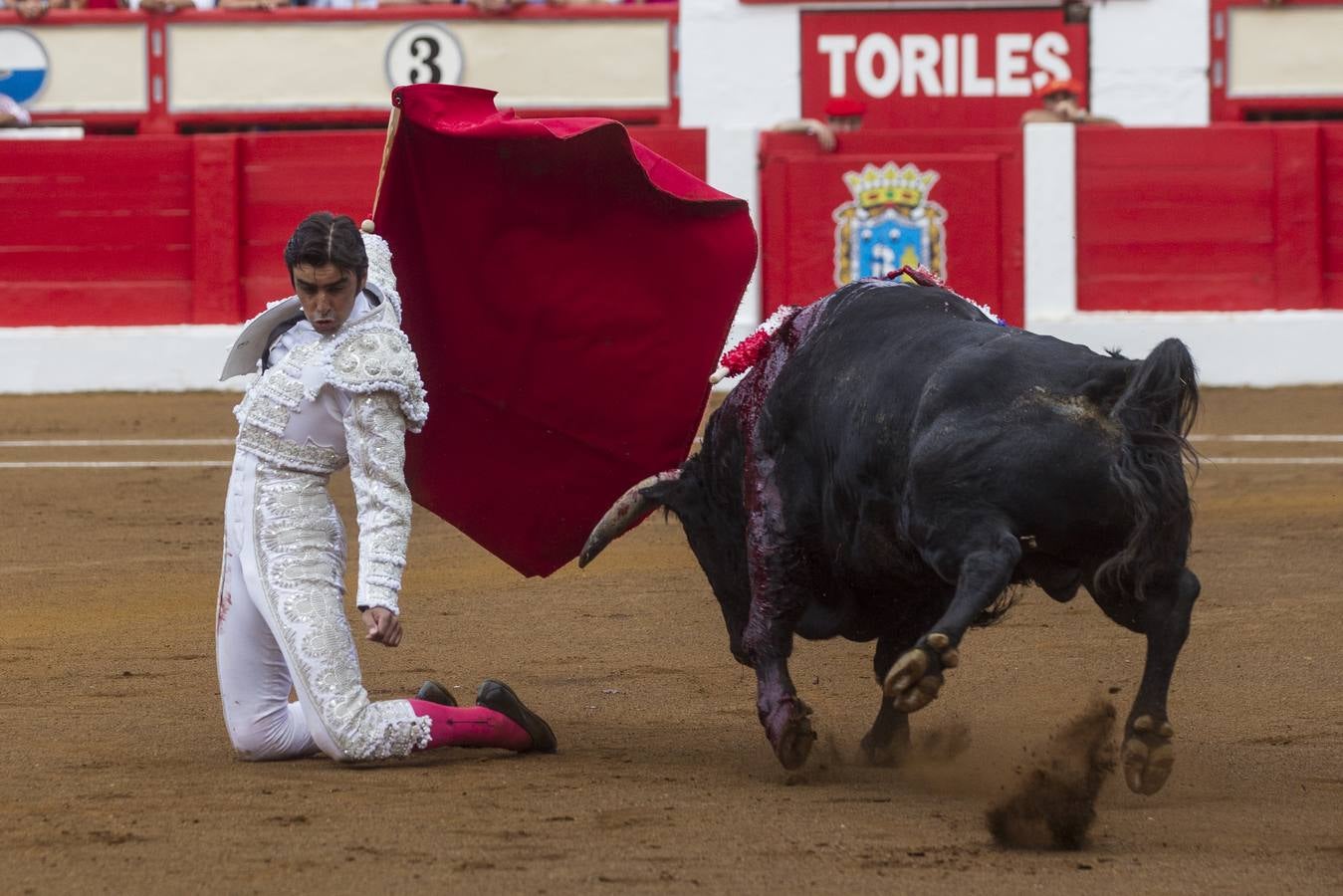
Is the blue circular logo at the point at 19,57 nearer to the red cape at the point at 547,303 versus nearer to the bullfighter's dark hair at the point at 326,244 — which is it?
the red cape at the point at 547,303

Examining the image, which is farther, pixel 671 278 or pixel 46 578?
pixel 46 578

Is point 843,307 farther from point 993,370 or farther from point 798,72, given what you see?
point 798,72

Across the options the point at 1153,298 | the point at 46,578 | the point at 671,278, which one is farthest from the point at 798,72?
the point at 671,278

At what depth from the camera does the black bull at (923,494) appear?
3.58 meters

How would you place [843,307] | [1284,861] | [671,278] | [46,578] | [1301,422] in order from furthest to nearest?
[1301,422] < [46,578] < [671,278] < [843,307] < [1284,861]

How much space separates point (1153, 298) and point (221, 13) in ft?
21.0

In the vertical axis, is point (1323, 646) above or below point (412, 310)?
below

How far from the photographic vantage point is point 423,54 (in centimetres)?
1406

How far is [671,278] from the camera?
15.7 ft

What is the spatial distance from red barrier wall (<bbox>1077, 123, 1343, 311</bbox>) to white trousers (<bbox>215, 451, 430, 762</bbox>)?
8.36m

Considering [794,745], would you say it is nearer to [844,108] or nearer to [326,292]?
[326,292]

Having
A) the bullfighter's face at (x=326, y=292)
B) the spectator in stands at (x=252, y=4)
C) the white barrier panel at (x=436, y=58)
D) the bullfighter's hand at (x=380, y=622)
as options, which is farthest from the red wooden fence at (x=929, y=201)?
the bullfighter's hand at (x=380, y=622)

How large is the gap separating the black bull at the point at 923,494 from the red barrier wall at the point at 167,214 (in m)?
7.57

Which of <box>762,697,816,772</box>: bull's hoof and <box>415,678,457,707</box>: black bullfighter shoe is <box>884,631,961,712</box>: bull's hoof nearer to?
<box>762,697,816,772</box>: bull's hoof
